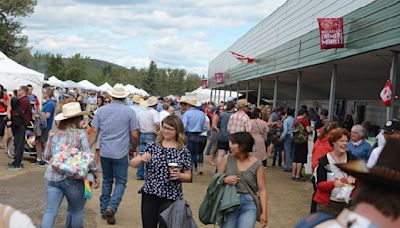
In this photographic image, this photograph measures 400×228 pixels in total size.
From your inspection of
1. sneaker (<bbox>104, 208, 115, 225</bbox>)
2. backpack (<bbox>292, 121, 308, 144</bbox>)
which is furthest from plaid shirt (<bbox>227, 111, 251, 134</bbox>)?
sneaker (<bbox>104, 208, 115, 225</bbox>)

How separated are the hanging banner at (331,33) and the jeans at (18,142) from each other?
6880 millimetres

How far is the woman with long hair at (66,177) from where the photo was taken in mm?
5422

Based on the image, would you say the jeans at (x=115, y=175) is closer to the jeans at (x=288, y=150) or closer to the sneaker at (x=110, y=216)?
the sneaker at (x=110, y=216)

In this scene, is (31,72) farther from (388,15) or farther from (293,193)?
(388,15)

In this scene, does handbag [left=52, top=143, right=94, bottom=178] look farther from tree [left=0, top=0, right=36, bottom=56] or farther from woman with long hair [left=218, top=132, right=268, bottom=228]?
tree [left=0, top=0, right=36, bottom=56]

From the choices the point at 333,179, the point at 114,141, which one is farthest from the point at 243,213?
the point at 114,141

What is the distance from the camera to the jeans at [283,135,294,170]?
13.7m

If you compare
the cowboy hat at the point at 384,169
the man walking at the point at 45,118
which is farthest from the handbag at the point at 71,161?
the man walking at the point at 45,118

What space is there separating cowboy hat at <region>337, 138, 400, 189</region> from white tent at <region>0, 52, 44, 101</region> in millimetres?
20488

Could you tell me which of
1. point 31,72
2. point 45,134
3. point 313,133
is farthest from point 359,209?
point 31,72

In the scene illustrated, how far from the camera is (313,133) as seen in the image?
13.8 meters

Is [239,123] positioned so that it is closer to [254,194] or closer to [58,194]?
[254,194]

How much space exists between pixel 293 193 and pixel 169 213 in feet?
22.0

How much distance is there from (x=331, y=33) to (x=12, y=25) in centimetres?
4122
